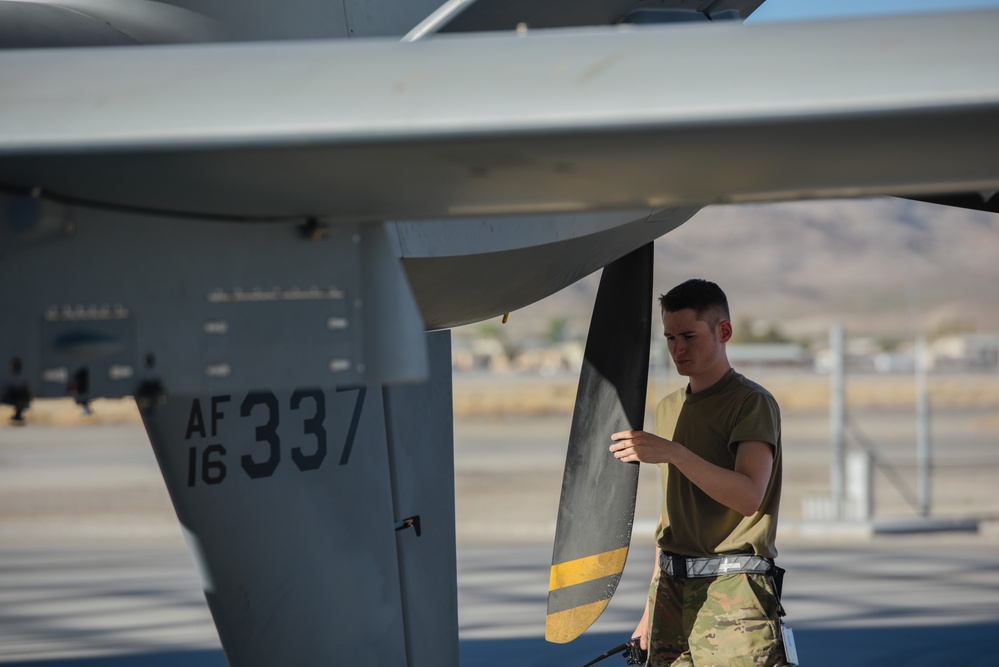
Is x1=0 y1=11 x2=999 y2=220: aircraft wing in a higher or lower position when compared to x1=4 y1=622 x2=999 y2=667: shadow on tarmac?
higher

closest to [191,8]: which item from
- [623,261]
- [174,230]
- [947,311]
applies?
[174,230]

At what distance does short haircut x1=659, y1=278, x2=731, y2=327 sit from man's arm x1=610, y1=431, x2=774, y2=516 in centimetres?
41

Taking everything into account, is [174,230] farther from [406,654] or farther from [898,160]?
[406,654]

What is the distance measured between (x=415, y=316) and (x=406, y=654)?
6.95 feet

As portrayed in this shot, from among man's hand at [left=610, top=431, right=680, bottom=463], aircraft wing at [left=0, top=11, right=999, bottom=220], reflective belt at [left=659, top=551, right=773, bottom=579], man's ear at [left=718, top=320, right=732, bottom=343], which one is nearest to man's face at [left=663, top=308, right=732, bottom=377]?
man's ear at [left=718, top=320, right=732, bottom=343]

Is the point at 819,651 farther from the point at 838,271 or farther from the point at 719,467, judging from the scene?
the point at 838,271

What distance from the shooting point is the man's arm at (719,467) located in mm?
2658

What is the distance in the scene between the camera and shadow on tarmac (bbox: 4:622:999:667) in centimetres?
673

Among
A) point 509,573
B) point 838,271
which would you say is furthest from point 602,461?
point 838,271

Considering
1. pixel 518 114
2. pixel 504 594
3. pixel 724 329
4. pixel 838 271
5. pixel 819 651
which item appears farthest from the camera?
pixel 838 271

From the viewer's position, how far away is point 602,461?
390cm

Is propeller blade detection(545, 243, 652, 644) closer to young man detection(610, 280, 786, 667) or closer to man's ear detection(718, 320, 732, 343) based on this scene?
young man detection(610, 280, 786, 667)

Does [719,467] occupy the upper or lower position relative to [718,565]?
upper

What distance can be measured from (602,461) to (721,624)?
3.91ft
